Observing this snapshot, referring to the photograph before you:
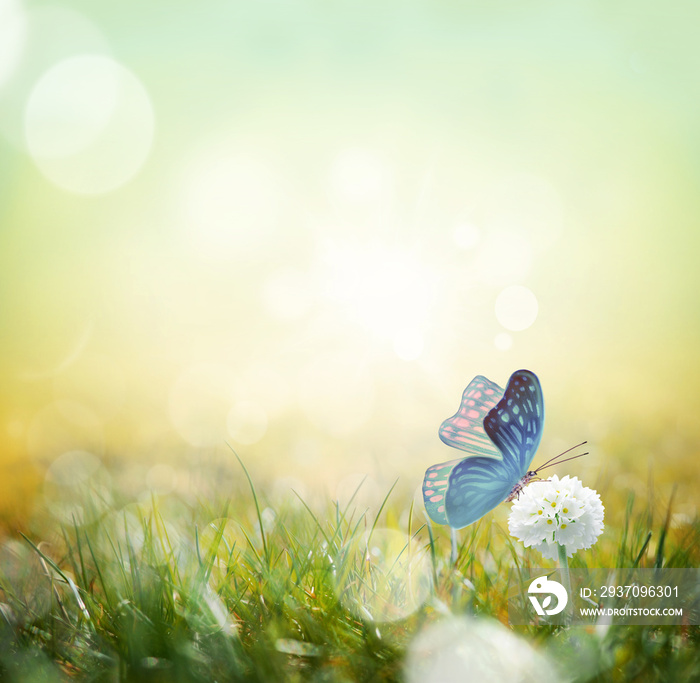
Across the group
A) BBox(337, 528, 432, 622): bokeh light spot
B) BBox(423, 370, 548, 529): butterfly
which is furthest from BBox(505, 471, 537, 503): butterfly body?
BBox(337, 528, 432, 622): bokeh light spot

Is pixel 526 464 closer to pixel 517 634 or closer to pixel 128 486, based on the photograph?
pixel 517 634

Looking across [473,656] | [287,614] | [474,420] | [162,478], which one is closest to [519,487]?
[474,420]

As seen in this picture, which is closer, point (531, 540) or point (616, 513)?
point (531, 540)

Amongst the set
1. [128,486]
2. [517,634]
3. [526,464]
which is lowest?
[128,486]

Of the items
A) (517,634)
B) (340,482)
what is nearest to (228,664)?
(517,634)

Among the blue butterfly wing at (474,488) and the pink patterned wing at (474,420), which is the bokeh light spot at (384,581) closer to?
the blue butterfly wing at (474,488)

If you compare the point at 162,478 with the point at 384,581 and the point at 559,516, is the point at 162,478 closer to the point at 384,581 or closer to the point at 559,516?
the point at 384,581

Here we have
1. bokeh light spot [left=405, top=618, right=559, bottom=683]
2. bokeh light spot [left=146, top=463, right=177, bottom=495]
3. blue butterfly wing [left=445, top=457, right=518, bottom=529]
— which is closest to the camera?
bokeh light spot [left=405, top=618, right=559, bottom=683]

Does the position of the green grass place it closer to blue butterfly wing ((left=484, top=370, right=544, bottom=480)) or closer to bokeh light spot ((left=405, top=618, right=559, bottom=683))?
bokeh light spot ((left=405, top=618, right=559, bottom=683))
